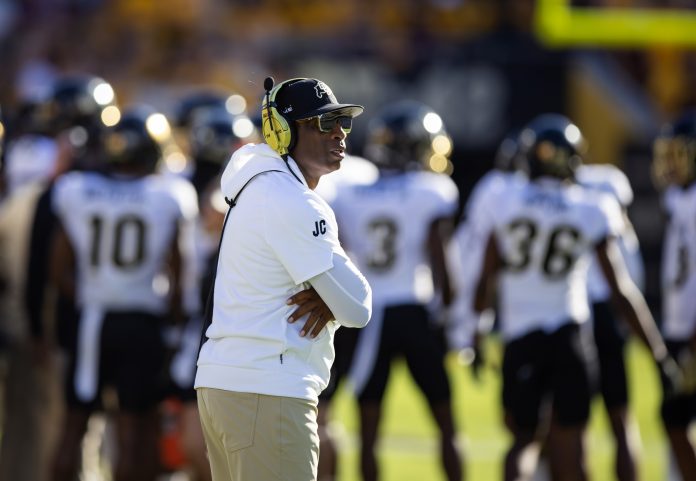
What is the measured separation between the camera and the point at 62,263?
6457 mm

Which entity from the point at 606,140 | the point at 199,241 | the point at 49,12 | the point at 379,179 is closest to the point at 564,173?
the point at 379,179

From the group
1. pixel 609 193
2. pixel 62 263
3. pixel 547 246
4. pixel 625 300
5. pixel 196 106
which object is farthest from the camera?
pixel 196 106

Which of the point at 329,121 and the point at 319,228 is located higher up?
the point at 329,121

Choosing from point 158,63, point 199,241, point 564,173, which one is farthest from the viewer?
point 158,63

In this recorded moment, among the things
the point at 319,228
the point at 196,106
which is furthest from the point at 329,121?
the point at 196,106

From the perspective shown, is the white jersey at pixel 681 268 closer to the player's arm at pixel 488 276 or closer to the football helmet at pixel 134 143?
the player's arm at pixel 488 276

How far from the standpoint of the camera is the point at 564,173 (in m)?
6.30

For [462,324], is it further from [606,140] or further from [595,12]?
[606,140]

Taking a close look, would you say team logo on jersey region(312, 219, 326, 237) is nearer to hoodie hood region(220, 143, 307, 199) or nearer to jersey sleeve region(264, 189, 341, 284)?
jersey sleeve region(264, 189, 341, 284)

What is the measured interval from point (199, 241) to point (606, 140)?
1007 cm

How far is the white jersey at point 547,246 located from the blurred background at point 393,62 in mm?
8593

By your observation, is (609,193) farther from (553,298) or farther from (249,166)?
(249,166)

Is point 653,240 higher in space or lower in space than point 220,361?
lower

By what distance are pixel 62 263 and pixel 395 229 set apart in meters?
1.53
